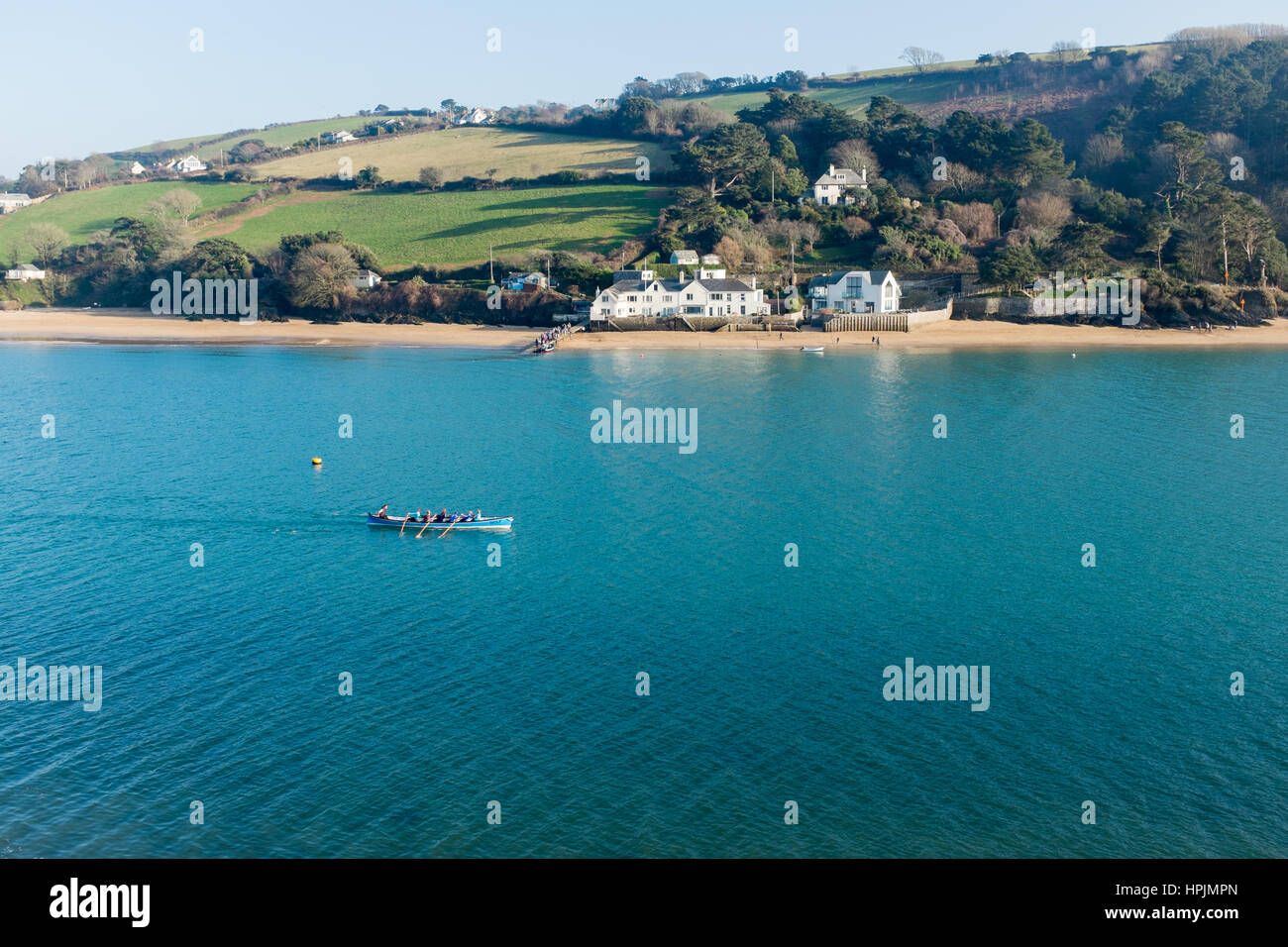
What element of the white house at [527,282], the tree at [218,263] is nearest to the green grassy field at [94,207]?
the tree at [218,263]

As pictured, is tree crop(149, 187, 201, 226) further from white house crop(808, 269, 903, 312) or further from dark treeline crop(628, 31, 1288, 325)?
white house crop(808, 269, 903, 312)

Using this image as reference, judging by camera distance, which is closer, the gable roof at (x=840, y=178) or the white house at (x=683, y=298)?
the white house at (x=683, y=298)

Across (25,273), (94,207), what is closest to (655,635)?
(25,273)

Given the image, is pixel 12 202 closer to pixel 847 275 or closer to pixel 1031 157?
pixel 847 275

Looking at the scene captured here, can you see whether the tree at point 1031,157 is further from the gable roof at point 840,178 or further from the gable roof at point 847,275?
the gable roof at point 847,275
